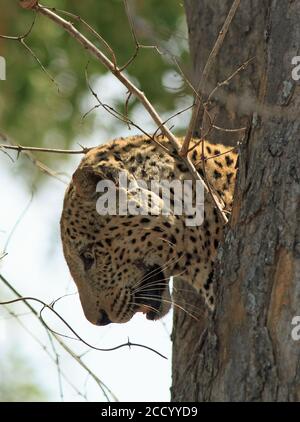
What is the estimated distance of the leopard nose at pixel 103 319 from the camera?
6133mm

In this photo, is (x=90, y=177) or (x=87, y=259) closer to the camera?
(x=90, y=177)

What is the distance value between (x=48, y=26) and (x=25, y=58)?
0.38m

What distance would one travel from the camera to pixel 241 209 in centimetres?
428

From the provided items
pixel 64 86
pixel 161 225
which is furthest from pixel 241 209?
pixel 64 86

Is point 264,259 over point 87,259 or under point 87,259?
under

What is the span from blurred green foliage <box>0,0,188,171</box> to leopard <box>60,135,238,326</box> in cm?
322

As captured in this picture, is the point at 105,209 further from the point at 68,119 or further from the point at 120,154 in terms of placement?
the point at 68,119

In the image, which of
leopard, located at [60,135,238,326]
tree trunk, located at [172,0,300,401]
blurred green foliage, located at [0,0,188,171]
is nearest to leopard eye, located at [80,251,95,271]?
leopard, located at [60,135,238,326]

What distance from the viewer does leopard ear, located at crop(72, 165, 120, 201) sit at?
5664 mm

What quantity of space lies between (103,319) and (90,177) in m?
0.88

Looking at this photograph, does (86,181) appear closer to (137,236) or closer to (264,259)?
(137,236)

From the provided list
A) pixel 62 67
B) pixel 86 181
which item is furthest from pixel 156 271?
pixel 62 67

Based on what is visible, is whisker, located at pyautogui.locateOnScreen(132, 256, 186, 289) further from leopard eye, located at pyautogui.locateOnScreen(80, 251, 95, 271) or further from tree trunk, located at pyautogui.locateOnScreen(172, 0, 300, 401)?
tree trunk, located at pyautogui.locateOnScreen(172, 0, 300, 401)

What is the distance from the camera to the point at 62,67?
9.80 meters
